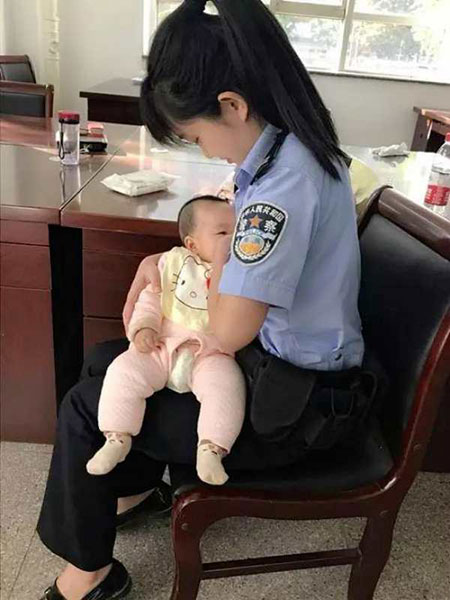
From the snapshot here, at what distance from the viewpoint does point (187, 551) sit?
3.13 feet

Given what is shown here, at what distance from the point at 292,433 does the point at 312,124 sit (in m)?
0.46

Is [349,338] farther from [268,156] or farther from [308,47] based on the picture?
[308,47]

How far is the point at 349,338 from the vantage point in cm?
93

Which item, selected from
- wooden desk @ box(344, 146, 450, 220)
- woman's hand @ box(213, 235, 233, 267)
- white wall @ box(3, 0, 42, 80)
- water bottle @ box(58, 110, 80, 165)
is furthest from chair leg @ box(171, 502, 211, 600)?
white wall @ box(3, 0, 42, 80)

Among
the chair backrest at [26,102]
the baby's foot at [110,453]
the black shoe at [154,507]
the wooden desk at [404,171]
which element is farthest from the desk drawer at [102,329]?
the chair backrest at [26,102]

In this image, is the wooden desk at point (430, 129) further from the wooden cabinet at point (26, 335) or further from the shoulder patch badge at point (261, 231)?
the shoulder patch badge at point (261, 231)

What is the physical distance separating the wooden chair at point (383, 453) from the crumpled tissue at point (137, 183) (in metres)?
0.73

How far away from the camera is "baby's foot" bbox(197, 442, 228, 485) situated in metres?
0.89

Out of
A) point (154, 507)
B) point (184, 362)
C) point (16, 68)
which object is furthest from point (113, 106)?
point (184, 362)

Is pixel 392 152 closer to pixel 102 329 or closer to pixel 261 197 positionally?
pixel 102 329

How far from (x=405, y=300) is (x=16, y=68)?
13.3 ft

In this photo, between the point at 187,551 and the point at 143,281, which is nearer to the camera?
the point at 187,551

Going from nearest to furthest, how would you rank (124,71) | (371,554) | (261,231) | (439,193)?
(261,231) → (371,554) → (439,193) → (124,71)

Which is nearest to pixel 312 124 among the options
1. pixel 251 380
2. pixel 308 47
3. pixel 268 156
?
pixel 268 156
